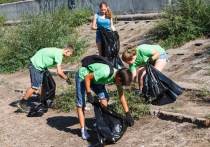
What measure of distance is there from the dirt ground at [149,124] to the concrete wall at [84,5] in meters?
4.48

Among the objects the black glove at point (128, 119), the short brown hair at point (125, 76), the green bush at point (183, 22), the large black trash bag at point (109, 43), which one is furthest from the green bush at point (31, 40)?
the short brown hair at point (125, 76)

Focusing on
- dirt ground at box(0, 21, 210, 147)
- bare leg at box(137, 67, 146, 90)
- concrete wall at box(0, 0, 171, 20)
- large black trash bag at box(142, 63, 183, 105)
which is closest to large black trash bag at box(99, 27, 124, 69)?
dirt ground at box(0, 21, 210, 147)

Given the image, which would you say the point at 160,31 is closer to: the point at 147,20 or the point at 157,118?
the point at 147,20

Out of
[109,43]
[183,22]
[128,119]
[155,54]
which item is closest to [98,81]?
[128,119]

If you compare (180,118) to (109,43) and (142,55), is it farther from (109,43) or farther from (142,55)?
(109,43)

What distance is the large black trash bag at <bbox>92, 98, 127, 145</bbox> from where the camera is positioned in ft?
27.7

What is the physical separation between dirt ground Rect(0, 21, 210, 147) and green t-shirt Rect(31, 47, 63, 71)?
3.08ft

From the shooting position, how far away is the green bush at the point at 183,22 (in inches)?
550

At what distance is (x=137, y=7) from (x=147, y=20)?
5.74 ft

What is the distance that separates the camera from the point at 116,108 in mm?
9680

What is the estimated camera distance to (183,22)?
14312 mm

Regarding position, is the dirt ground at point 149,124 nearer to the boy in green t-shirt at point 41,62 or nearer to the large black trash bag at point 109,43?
the boy in green t-shirt at point 41,62

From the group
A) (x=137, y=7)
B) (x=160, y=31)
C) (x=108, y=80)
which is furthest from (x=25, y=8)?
(x=108, y=80)

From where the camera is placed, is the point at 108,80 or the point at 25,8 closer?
the point at 108,80
